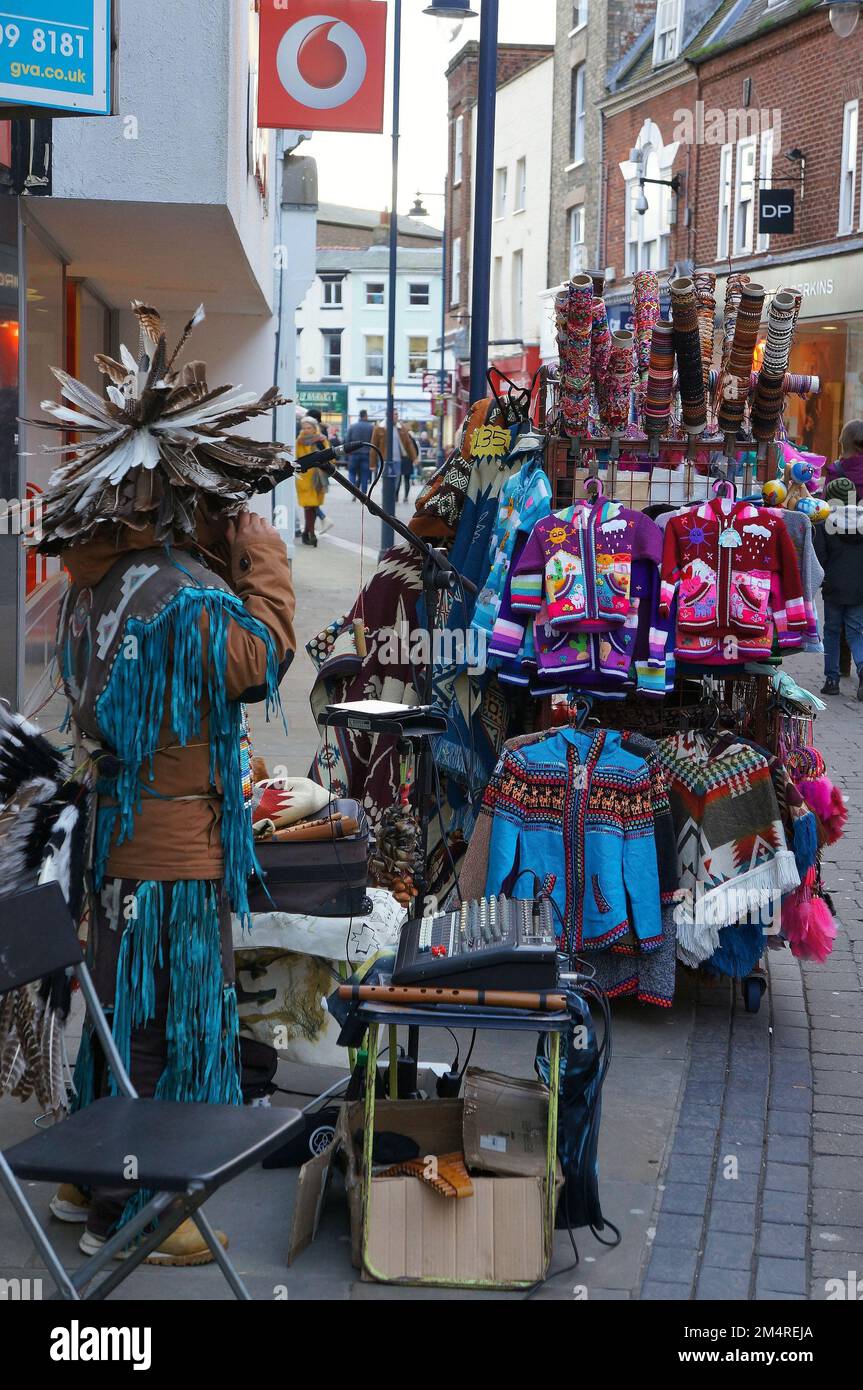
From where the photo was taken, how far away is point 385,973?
3805mm

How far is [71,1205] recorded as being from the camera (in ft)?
12.8

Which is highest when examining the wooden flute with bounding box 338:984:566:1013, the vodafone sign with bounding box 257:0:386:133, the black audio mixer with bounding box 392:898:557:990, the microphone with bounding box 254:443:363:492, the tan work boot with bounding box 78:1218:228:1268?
the vodafone sign with bounding box 257:0:386:133

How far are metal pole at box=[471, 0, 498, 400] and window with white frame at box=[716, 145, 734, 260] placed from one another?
18037 millimetres

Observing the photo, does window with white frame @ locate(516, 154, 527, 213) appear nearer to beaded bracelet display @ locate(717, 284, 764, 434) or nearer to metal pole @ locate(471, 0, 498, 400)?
metal pole @ locate(471, 0, 498, 400)

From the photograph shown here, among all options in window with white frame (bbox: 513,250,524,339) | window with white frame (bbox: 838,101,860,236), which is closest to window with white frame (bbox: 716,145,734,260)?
window with white frame (bbox: 838,101,860,236)

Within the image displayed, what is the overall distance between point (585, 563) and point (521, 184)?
35.6m

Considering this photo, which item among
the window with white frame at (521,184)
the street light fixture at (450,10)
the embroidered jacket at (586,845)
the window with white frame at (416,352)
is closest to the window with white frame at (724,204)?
the window with white frame at (521,184)

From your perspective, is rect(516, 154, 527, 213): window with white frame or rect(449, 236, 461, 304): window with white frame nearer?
rect(516, 154, 527, 213): window with white frame

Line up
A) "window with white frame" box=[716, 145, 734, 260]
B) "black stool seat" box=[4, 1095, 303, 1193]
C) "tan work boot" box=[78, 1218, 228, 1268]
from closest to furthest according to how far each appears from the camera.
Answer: "black stool seat" box=[4, 1095, 303, 1193], "tan work boot" box=[78, 1218, 228, 1268], "window with white frame" box=[716, 145, 734, 260]

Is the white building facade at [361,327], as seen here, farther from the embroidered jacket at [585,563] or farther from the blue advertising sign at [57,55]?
the embroidered jacket at [585,563]

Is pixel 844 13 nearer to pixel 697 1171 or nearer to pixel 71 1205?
pixel 697 1171

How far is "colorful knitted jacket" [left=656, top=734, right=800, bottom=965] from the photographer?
5359mm
